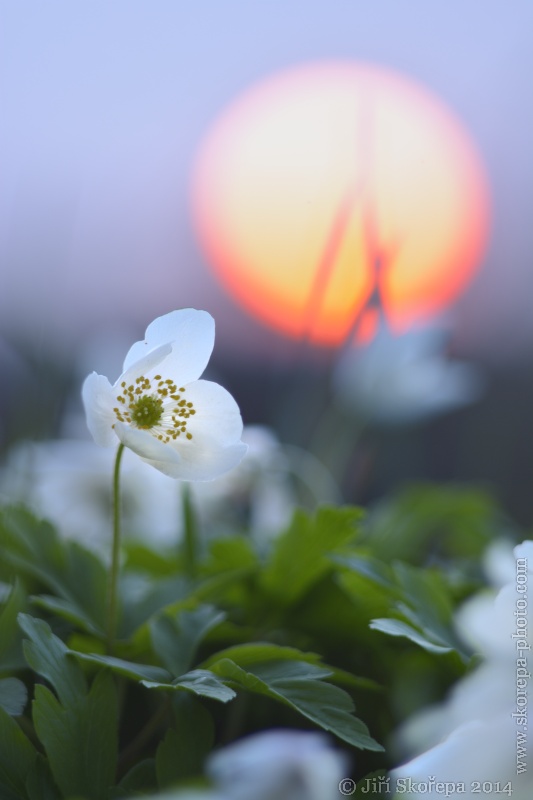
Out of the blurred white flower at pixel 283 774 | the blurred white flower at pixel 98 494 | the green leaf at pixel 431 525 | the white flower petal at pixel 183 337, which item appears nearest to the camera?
the blurred white flower at pixel 283 774

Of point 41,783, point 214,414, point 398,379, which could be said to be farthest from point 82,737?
point 398,379

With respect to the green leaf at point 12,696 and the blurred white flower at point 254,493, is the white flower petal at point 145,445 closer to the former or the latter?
the green leaf at point 12,696

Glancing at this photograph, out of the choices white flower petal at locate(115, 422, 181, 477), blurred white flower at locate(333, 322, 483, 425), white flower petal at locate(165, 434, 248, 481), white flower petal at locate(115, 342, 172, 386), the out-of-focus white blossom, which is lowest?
blurred white flower at locate(333, 322, 483, 425)

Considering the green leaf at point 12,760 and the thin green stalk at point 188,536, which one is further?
the thin green stalk at point 188,536

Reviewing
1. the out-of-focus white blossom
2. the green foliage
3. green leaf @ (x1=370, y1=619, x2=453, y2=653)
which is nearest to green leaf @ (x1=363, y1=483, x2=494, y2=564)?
the green foliage

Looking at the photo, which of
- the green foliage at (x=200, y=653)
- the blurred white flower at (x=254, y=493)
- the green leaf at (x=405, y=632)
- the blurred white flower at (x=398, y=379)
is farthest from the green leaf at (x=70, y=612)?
the blurred white flower at (x=398, y=379)

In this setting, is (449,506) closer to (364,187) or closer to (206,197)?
(364,187)

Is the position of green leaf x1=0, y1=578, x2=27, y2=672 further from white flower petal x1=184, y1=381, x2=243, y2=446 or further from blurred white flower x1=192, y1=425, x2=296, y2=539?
blurred white flower x1=192, y1=425, x2=296, y2=539
